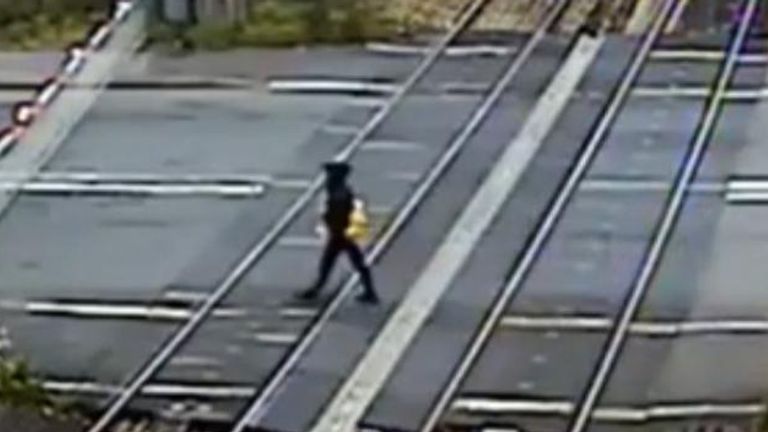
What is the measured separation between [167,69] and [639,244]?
574cm

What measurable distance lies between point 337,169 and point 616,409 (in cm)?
376

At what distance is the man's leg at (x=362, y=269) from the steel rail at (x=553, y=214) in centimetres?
80

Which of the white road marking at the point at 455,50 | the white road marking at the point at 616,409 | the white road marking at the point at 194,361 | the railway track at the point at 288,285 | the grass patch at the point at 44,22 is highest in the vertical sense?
the grass patch at the point at 44,22

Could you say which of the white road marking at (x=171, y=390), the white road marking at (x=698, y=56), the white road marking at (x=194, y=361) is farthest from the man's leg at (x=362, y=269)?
the white road marking at (x=698, y=56)

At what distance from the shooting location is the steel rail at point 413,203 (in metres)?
12.0

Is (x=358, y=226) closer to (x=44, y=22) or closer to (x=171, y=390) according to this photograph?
(x=171, y=390)

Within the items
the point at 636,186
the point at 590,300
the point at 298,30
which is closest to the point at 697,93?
the point at 636,186

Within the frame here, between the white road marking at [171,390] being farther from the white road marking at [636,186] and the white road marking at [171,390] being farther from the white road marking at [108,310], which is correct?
the white road marking at [636,186]

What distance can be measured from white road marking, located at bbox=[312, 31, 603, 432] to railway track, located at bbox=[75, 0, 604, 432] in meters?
0.24

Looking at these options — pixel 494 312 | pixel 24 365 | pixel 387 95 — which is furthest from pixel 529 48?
pixel 24 365

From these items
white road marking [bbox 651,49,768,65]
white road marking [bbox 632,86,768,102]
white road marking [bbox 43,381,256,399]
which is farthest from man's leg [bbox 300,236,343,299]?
white road marking [bbox 651,49,768,65]

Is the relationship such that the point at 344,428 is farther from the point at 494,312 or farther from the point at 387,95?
the point at 387,95

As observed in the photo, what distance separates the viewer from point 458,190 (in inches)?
575

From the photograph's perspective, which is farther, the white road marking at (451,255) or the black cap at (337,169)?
the black cap at (337,169)
